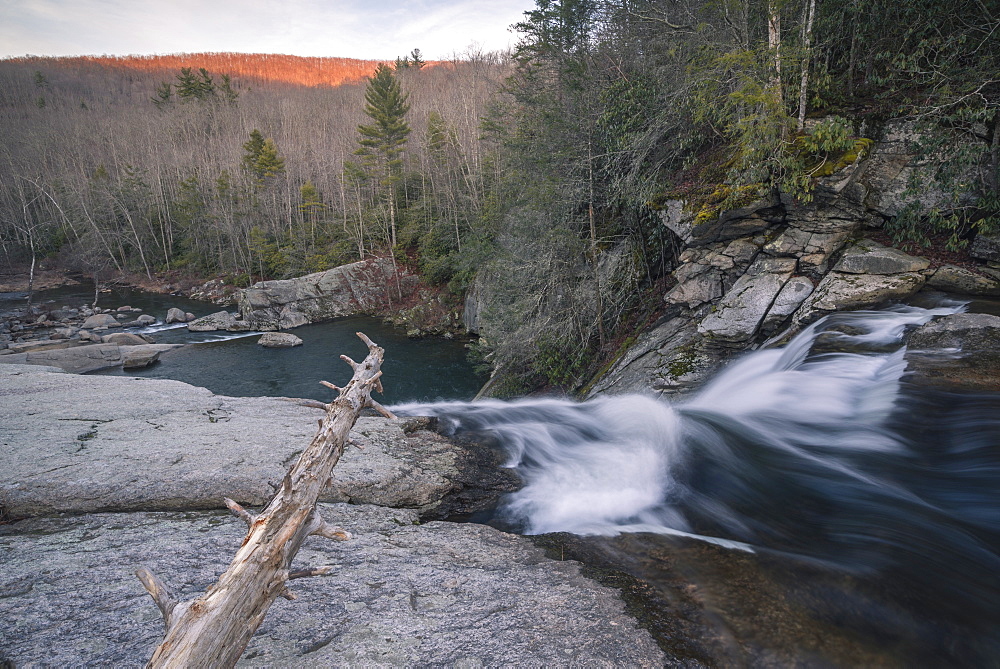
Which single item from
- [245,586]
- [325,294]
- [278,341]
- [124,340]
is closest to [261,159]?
[325,294]

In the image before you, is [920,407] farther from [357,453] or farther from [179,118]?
[179,118]

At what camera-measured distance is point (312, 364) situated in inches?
729

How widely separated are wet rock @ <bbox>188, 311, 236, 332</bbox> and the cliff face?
23300 mm

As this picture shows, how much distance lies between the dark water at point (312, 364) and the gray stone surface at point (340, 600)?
10.6 metres

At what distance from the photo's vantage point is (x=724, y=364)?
324 inches

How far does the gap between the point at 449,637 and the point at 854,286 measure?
8055 millimetres

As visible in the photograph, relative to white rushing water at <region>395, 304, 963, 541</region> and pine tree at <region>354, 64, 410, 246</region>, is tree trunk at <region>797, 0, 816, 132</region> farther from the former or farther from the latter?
pine tree at <region>354, 64, 410, 246</region>

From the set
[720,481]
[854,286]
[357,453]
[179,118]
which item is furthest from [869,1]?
[179,118]

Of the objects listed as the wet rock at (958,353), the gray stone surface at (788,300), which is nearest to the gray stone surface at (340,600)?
the wet rock at (958,353)

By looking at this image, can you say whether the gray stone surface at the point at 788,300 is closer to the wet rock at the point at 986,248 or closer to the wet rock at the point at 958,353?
the wet rock at the point at 958,353

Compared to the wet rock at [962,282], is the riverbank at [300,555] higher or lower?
lower

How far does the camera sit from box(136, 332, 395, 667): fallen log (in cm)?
208

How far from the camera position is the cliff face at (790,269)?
709 centimetres

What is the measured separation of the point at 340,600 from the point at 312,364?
16947 mm
